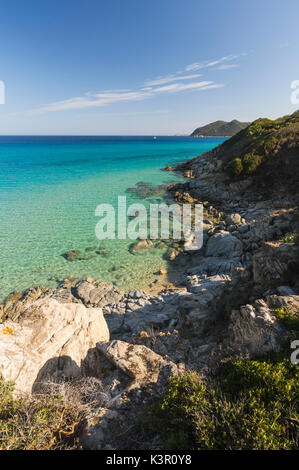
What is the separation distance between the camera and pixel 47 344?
675 cm

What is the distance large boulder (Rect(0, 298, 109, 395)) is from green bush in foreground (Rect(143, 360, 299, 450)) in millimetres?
3259

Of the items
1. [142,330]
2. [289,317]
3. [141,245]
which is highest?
[289,317]

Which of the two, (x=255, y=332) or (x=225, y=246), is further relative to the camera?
(x=225, y=246)

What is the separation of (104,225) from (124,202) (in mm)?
8522

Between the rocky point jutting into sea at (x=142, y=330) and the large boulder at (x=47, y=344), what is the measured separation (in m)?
0.03

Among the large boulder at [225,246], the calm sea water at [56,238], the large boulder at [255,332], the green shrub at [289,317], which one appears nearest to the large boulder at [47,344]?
the large boulder at [255,332]

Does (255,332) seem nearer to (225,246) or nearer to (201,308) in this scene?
(201,308)

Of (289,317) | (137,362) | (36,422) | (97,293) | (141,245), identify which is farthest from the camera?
(141,245)

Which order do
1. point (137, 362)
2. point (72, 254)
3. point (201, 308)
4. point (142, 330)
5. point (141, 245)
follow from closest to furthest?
1. point (137, 362)
2. point (201, 308)
3. point (142, 330)
4. point (72, 254)
5. point (141, 245)

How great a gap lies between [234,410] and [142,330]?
6.07 meters

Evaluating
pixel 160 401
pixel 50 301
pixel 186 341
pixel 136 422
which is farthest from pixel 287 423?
pixel 50 301

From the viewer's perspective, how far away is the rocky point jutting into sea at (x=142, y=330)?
5.36 metres

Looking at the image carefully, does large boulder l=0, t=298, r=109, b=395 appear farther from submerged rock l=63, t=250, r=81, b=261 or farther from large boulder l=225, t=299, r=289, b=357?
submerged rock l=63, t=250, r=81, b=261

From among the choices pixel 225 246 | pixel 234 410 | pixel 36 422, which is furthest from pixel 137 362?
pixel 225 246
